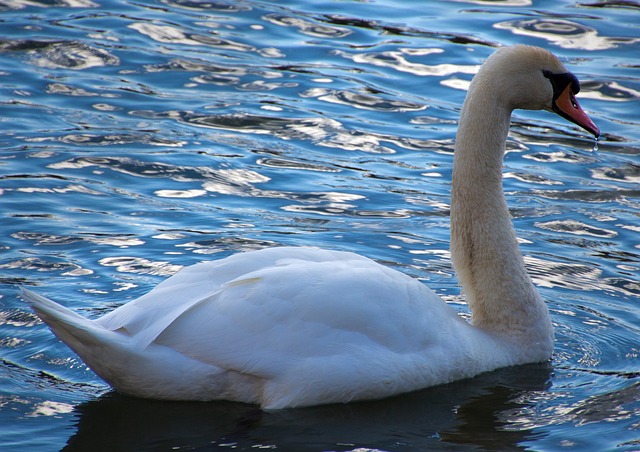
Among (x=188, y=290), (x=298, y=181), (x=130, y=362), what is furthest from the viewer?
(x=298, y=181)

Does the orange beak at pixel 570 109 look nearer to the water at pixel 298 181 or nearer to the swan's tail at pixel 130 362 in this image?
the water at pixel 298 181

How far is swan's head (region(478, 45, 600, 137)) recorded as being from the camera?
22.0 feet

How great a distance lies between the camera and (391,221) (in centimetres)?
898

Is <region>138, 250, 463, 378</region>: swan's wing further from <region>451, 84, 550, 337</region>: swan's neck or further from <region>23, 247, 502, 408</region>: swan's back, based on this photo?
<region>451, 84, 550, 337</region>: swan's neck

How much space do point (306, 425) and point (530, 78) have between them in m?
2.46

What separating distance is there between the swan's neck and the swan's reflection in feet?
2.21

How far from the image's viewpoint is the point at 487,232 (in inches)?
268

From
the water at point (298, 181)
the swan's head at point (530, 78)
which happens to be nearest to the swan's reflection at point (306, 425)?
the water at point (298, 181)

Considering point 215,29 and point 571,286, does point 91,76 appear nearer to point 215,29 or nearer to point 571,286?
point 215,29

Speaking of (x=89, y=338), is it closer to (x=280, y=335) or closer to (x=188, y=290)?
(x=188, y=290)

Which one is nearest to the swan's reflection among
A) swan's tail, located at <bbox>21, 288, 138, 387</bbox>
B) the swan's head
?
swan's tail, located at <bbox>21, 288, 138, 387</bbox>

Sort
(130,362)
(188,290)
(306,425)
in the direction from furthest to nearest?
(188,290) → (306,425) → (130,362)

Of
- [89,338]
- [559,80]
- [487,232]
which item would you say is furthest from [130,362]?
[559,80]

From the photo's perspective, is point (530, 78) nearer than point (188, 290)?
No
